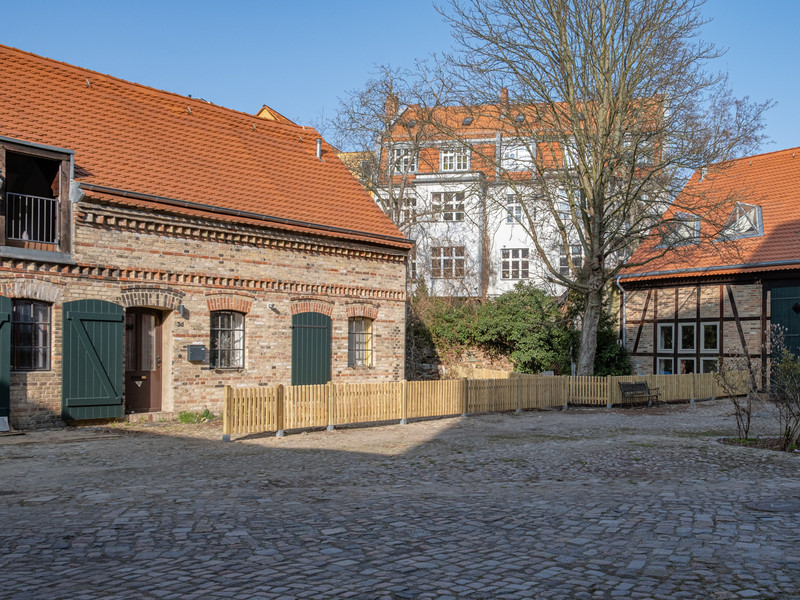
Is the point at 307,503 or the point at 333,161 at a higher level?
the point at 333,161

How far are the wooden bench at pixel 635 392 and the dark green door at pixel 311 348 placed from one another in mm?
8693

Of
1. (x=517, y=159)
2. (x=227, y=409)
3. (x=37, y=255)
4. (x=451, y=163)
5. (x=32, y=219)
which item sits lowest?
(x=227, y=409)

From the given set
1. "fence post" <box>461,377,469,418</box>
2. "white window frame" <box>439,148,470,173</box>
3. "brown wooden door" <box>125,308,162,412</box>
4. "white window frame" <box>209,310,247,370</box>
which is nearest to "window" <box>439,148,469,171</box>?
"white window frame" <box>439,148,470,173</box>

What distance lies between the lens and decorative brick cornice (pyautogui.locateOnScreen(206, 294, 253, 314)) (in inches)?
720

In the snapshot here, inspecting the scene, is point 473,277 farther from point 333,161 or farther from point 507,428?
point 507,428

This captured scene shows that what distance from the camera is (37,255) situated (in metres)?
15.3

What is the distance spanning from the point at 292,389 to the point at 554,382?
954cm

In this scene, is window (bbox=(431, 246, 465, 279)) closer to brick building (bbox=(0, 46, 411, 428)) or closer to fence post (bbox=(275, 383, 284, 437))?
brick building (bbox=(0, 46, 411, 428))

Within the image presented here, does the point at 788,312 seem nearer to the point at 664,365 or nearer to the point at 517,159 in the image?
the point at 664,365

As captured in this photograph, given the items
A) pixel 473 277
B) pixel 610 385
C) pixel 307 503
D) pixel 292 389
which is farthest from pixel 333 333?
pixel 473 277

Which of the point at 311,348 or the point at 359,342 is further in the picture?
the point at 359,342

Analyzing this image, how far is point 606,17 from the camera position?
23.6 metres

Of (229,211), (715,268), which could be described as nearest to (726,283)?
(715,268)

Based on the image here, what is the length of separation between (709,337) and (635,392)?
735cm
